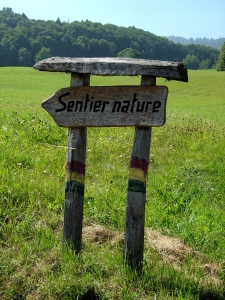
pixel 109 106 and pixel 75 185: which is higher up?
pixel 109 106

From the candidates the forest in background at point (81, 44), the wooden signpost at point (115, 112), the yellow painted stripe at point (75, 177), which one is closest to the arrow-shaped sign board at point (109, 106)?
the wooden signpost at point (115, 112)

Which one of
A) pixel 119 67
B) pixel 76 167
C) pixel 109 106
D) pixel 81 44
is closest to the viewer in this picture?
pixel 119 67

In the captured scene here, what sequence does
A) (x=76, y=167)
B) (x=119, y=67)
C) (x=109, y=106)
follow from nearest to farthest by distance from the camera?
1. (x=119, y=67)
2. (x=109, y=106)
3. (x=76, y=167)

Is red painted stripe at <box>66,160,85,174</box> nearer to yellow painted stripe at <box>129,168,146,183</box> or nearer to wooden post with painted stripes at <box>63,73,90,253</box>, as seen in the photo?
wooden post with painted stripes at <box>63,73,90,253</box>

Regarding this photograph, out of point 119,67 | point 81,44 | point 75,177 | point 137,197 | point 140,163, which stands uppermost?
point 81,44

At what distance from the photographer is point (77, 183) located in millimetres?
3475

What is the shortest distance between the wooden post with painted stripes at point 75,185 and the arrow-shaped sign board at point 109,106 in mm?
155

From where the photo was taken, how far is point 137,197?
3.35 metres

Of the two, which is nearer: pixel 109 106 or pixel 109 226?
pixel 109 106

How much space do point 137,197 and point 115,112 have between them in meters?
0.75

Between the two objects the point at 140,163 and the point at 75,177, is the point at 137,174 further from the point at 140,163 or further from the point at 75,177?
the point at 75,177

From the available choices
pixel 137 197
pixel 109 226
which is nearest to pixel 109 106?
pixel 137 197

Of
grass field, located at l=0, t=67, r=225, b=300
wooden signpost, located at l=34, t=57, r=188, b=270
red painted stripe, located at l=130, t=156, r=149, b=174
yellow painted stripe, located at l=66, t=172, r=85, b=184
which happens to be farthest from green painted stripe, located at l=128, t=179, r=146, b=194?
grass field, located at l=0, t=67, r=225, b=300

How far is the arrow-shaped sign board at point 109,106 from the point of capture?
3.21 meters
